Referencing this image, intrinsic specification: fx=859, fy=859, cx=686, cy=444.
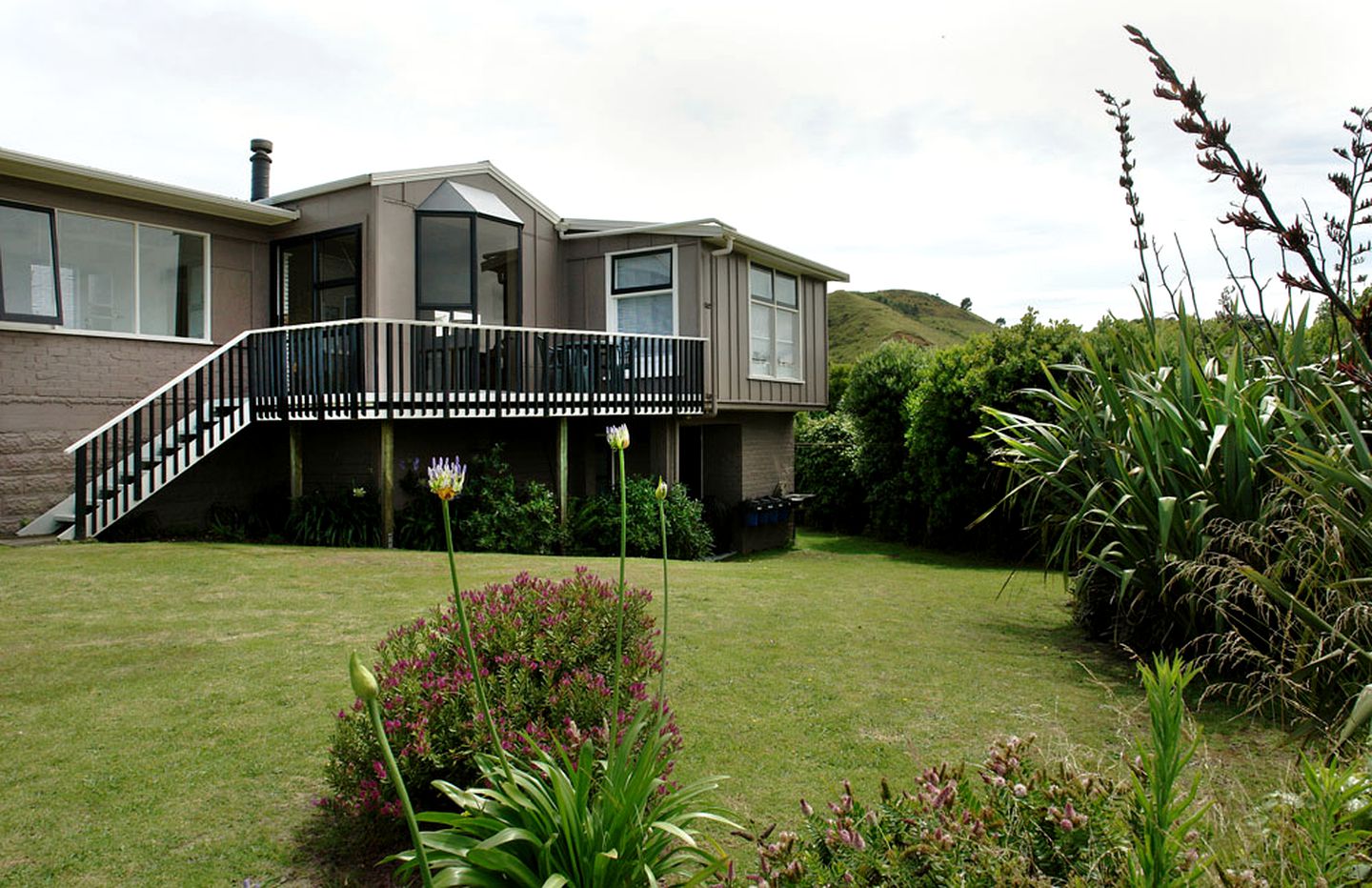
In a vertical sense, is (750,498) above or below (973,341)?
below

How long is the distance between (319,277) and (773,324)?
7677 millimetres

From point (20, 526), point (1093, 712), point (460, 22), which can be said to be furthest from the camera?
point (20, 526)

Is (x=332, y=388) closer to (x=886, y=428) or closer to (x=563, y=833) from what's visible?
(x=563, y=833)

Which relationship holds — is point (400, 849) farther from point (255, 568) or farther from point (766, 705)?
point (255, 568)

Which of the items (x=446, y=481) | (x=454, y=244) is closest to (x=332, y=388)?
(x=454, y=244)

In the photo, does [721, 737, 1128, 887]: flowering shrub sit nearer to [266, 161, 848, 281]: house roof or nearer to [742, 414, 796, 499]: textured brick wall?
[266, 161, 848, 281]: house roof

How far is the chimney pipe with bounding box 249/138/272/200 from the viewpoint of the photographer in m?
14.5

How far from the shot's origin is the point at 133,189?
10.9 m

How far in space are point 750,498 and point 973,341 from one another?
4764 millimetres

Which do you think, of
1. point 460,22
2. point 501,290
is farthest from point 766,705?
point 501,290

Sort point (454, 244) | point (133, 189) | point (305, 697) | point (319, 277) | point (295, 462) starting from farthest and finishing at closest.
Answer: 1. point (454, 244)
2. point (319, 277)
3. point (295, 462)
4. point (133, 189)
5. point (305, 697)

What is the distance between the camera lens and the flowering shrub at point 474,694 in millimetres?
2877

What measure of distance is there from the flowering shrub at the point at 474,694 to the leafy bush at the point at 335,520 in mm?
7812

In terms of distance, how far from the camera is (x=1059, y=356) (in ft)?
42.3
